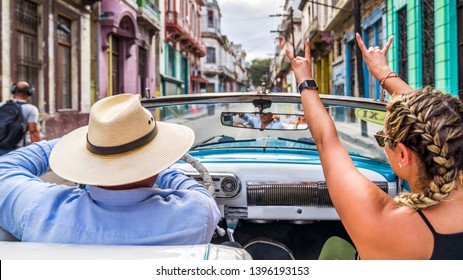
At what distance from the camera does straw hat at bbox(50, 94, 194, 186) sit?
4.88 feet

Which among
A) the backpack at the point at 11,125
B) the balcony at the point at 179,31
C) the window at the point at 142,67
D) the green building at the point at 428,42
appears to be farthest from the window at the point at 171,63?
the backpack at the point at 11,125

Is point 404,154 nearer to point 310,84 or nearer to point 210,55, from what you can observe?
point 310,84

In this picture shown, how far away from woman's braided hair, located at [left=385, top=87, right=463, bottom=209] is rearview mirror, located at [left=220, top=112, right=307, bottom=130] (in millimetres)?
1897

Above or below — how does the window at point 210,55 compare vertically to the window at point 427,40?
above

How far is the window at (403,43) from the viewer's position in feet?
42.1

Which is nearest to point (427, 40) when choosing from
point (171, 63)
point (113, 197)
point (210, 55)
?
point (113, 197)

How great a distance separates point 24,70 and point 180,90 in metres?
21.1

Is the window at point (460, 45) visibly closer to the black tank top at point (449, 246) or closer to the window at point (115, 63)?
the black tank top at point (449, 246)

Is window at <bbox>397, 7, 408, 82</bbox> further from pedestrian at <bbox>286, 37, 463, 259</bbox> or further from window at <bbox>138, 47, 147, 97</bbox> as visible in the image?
pedestrian at <bbox>286, 37, 463, 259</bbox>

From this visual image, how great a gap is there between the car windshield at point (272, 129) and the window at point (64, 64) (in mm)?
10643

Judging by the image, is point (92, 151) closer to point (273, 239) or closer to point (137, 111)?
point (137, 111)

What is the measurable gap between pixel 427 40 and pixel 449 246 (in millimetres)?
11054

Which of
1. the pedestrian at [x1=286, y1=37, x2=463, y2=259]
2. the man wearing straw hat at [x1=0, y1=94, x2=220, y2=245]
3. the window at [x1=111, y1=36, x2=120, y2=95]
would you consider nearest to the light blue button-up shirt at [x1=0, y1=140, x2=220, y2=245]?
the man wearing straw hat at [x1=0, y1=94, x2=220, y2=245]

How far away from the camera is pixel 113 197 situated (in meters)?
1.50
